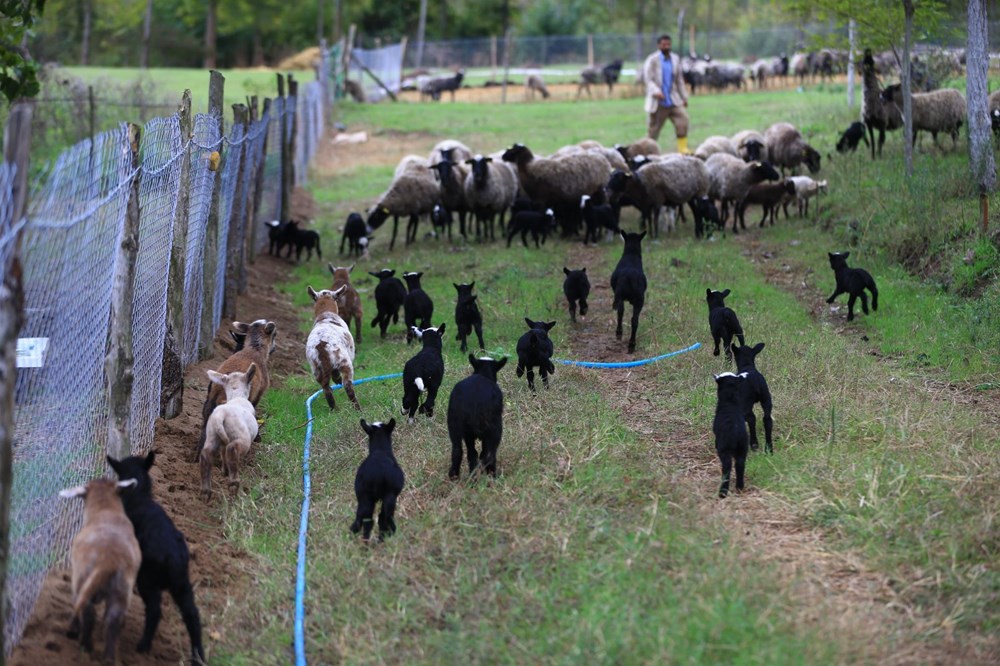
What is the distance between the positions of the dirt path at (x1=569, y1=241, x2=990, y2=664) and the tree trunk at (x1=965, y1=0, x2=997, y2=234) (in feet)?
24.3

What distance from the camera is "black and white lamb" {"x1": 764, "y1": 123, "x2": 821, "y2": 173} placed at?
20.5 m

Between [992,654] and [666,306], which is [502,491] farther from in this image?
Answer: [666,306]

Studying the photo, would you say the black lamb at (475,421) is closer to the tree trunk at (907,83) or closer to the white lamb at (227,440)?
the white lamb at (227,440)

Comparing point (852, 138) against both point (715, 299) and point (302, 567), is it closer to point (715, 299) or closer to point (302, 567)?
point (715, 299)

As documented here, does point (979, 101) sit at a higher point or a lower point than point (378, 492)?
higher

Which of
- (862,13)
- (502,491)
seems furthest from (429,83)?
A: (502,491)

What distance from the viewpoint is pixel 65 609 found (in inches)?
221

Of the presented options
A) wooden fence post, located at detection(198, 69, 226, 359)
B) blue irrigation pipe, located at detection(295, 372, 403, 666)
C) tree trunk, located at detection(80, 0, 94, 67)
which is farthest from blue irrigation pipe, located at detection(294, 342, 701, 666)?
tree trunk, located at detection(80, 0, 94, 67)

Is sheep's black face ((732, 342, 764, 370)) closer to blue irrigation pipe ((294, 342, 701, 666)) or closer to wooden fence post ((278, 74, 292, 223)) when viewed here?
blue irrigation pipe ((294, 342, 701, 666))

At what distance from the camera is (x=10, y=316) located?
4.63m

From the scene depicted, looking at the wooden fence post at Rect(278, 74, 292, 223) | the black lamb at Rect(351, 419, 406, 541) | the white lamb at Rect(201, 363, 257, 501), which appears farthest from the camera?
the wooden fence post at Rect(278, 74, 292, 223)

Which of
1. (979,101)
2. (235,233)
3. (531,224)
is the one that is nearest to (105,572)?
(235,233)

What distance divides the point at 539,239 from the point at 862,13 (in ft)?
20.3

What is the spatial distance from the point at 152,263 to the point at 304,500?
7.85 feet
